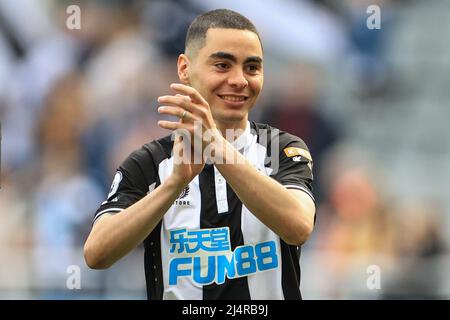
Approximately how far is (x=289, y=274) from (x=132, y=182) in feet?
2.64

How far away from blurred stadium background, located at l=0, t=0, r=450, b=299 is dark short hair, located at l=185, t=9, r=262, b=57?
3.53 m

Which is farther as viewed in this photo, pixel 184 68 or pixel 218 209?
pixel 184 68

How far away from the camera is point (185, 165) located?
2805 mm

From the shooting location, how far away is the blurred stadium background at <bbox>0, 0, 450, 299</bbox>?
22.0 feet

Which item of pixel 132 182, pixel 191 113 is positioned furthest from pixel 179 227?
pixel 191 113

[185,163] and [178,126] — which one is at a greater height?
[178,126]

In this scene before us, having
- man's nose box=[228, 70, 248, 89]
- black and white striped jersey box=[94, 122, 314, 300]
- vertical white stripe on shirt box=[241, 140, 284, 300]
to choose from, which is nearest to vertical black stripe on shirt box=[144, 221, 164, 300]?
black and white striped jersey box=[94, 122, 314, 300]

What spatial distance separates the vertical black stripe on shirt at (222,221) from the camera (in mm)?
3111

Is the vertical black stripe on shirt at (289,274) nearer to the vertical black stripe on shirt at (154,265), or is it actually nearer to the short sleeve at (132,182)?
the vertical black stripe on shirt at (154,265)

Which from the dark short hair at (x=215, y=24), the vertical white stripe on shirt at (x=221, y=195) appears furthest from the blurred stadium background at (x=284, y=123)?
the dark short hair at (x=215, y=24)

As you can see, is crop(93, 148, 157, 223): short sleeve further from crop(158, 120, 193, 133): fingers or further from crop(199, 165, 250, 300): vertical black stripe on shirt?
crop(158, 120, 193, 133): fingers

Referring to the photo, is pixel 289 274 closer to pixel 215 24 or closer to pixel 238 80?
pixel 238 80

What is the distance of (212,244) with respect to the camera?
3.17 metres

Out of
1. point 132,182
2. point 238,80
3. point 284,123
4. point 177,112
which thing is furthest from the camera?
point 284,123
